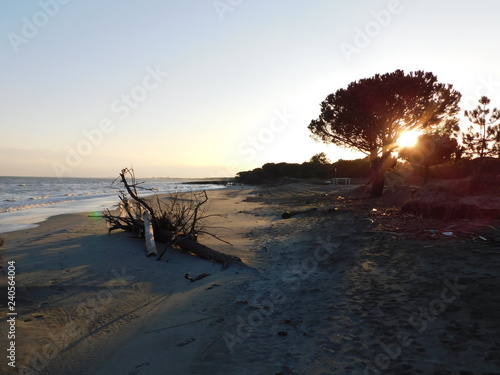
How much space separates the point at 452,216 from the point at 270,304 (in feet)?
21.0

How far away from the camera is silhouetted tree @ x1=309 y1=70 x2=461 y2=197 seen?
17.5m

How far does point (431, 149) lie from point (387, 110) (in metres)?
6.36

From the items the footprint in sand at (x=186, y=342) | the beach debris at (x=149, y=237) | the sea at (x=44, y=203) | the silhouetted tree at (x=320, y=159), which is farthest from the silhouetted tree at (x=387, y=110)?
the silhouetted tree at (x=320, y=159)

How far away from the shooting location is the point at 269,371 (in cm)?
288

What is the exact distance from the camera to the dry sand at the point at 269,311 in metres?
2.98

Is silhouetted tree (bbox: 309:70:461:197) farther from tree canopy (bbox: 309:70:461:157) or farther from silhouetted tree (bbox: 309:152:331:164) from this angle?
silhouetted tree (bbox: 309:152:331:164)

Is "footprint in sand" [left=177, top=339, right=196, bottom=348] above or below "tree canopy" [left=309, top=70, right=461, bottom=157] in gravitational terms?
below

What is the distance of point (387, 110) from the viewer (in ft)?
58.4

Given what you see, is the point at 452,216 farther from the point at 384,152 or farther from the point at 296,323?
the point at 384,152

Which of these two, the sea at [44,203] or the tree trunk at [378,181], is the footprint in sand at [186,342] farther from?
the tree trunk at [378,181]

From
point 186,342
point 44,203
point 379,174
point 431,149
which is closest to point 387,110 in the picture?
point 379,174

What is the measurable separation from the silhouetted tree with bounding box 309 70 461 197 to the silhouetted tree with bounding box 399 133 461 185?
1.02 meters

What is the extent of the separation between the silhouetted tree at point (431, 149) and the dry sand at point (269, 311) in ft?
48.0

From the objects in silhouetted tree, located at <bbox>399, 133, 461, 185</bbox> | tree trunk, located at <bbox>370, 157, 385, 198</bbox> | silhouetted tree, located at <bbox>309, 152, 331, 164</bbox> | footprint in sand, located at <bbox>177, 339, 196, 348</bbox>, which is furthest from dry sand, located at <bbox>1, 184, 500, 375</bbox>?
silhouetted tree, located at <bbox>309, 152, 331, 164</bbox>
